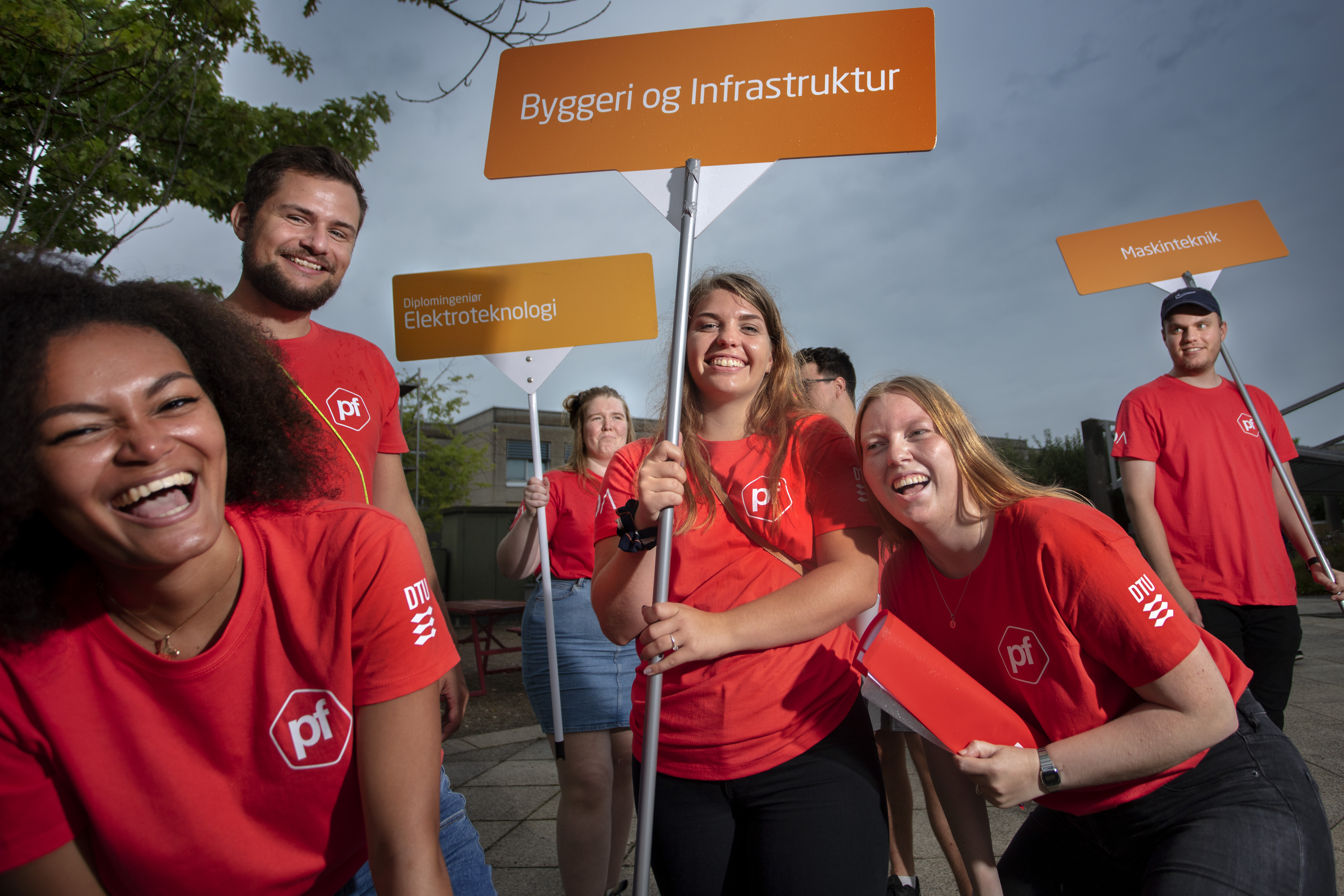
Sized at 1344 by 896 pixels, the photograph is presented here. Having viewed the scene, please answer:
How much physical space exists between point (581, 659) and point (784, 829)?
5.76 ft

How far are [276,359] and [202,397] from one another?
321 millimetres

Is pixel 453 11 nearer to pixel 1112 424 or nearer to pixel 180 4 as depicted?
pixel 180 4

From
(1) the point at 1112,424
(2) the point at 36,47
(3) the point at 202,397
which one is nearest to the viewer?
(3) the point at 202,397

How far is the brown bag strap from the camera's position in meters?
1.90

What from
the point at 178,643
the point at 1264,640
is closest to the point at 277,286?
the point at 178,643

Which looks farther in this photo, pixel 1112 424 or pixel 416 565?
pixel 1112 424

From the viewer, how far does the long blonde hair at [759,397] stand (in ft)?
6.70

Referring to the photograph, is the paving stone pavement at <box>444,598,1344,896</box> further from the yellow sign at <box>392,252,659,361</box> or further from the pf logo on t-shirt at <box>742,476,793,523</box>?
the yellow sign at <box>392,252,659,361</box>

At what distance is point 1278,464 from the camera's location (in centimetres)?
351

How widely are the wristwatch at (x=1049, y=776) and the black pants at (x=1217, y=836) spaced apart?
24 cm

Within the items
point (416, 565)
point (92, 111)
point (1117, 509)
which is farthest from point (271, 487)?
point (1117, 509)

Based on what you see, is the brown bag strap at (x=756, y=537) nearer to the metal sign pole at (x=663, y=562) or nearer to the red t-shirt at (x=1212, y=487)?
the metal sign pole at (x=663, y=562)

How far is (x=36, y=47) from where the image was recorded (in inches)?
165

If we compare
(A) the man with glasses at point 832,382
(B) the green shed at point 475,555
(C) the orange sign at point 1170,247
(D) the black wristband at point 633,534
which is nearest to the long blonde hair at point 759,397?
(D) the black wristband at point 633,534
